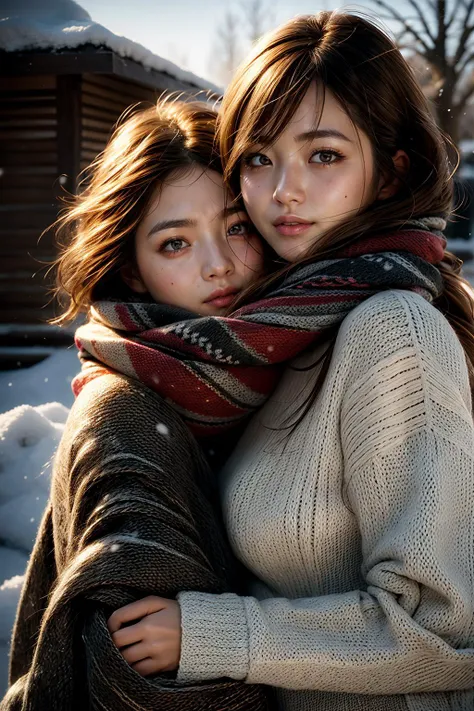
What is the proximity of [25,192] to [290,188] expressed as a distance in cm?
765

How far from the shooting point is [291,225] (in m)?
1.92

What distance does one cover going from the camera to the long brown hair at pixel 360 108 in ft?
6.09

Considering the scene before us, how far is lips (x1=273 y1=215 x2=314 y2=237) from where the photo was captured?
1898 millimetres

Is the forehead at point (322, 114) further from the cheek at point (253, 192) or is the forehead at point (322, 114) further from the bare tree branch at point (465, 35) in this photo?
the bare tree branch at point (465, 35)

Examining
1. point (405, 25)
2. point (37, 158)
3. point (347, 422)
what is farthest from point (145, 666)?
point (405, 25)

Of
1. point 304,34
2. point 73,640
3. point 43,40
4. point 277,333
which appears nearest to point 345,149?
point 304,34

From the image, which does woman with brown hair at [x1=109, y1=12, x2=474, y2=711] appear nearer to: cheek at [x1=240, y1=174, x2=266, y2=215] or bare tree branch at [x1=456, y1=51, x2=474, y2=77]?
cheek at [x1=240, y1=174, x2=266, y2=215]

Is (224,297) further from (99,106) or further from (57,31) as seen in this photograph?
(99,106)

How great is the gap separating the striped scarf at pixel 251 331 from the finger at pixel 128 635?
596 millimetres

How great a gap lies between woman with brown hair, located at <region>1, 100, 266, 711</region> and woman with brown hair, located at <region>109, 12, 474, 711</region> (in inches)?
2.6

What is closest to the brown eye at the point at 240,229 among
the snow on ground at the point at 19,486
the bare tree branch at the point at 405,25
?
the snow on ground at the point at 19,486

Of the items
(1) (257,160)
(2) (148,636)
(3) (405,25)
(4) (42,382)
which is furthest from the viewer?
(3) (405,25)

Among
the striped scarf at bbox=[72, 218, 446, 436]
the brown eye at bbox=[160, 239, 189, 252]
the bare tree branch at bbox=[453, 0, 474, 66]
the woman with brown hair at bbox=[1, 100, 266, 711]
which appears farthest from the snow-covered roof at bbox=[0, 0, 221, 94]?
the bare tree branch at bbox=[453, 0, 474, 66]

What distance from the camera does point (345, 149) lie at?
1.86 meters
